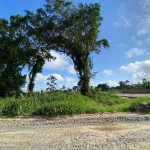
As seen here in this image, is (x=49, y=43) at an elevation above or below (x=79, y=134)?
above

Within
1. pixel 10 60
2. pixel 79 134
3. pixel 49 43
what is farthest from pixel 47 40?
pixel 79 134

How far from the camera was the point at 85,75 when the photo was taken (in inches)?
647

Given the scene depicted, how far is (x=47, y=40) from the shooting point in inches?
658

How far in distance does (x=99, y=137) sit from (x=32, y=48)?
13287 mm

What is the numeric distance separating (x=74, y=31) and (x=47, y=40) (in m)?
2.36

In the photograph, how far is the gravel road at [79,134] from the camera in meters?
4.57

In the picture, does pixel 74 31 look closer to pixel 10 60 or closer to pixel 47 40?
pixel 47 40

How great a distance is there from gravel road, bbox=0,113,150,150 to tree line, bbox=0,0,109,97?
8.15 m

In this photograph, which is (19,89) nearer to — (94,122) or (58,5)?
(58,5)

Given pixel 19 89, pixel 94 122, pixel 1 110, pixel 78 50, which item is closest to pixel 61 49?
pixel 78 50

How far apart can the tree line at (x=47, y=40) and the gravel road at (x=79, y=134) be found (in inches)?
321

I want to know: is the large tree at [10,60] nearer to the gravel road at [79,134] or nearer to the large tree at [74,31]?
the large tree at [74,31]

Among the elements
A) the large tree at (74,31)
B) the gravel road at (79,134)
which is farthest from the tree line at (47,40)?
the gravel road at (79,134)

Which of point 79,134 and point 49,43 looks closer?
point 79,134
